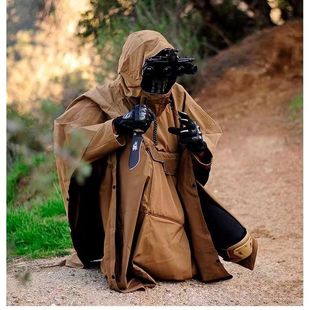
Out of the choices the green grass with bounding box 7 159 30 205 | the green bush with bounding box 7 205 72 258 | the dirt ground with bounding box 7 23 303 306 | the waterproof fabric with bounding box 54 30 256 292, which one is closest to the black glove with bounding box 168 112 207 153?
the waterproof fabric with bounding box 54 30 256 292

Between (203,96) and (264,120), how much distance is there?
124 centimetres

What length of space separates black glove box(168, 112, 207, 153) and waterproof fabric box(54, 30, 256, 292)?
0.48 ft

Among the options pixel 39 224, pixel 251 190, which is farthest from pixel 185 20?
pixel 39 224

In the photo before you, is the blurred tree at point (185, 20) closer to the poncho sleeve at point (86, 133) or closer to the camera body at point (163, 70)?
the poncho sleeve at point (86, 133)

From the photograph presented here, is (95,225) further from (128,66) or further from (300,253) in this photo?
(300,253)

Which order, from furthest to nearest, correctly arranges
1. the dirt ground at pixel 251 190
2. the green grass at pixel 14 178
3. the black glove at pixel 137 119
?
the green grass at pixel 14 178
the dirt ground at pixel 251 190
the black glove at pixel 137 119

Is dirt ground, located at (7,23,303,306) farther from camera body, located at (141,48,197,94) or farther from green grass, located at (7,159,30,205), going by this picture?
green grass, located at (7,159,30,205)

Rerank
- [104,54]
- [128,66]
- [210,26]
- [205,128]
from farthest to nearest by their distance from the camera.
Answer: [210,26], [104,54], [205,128], [128,66]

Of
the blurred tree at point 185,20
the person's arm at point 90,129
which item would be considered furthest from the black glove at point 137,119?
the blurred tree at point 185,20

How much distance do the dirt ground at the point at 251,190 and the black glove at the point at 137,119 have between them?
0.91m

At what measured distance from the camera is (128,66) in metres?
4.57

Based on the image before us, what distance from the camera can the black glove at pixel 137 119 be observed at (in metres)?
4.32
